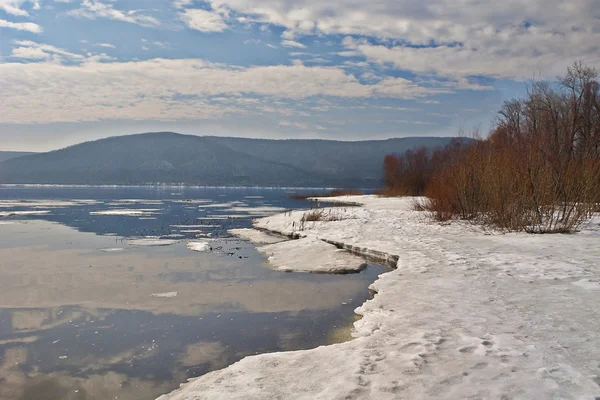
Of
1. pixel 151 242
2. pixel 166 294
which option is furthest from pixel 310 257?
pixel 151 242

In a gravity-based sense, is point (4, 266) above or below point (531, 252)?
below

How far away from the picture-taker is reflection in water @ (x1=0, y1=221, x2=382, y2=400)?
536 cm

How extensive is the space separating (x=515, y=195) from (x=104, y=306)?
13.5m

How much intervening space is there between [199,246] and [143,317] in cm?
782

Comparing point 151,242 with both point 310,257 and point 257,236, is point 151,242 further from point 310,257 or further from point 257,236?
point 310,257

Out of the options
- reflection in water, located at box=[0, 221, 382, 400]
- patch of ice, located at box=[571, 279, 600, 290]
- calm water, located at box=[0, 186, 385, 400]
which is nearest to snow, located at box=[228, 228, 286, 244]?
calm water, located at box=[0, 186, 385, 400]

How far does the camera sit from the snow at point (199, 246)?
48.5ft

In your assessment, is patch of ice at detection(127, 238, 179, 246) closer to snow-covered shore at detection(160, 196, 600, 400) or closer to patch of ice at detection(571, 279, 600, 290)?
snow-covered shore at detection(160, 196, 600, 400)

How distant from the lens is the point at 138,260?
12.7 metres

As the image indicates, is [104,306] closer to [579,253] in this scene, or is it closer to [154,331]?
[154,331]

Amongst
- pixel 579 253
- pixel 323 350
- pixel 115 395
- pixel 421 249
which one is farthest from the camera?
pixel 421 249

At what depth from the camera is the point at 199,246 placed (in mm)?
15320

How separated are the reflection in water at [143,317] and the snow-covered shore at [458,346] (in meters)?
0.82

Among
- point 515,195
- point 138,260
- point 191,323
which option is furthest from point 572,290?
point 138,260
